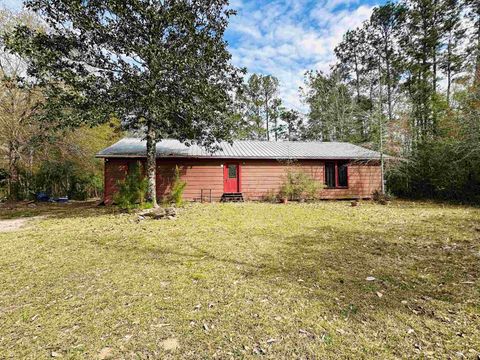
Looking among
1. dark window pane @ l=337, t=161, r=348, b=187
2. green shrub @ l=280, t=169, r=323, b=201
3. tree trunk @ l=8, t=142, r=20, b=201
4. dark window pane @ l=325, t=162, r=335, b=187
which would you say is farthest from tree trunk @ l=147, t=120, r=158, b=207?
dark window pane @ l=337, t=161, r=348, b=187

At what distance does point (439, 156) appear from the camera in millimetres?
13438

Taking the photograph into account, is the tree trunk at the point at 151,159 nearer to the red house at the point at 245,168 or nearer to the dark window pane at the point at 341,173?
the red house at the point at 245,168

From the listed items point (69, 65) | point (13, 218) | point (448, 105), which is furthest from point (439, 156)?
point (13, 218)

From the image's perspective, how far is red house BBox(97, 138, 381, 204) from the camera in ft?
42.7

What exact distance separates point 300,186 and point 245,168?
322 cm

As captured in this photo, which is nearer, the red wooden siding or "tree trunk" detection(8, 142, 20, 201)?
the red wooden siding

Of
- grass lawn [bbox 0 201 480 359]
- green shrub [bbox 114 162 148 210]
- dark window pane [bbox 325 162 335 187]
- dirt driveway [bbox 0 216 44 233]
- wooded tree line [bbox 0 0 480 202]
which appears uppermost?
wooded tree line [bbox 0 0 480 202]

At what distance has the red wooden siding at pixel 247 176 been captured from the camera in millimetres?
12891

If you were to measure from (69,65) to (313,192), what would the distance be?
12.4m

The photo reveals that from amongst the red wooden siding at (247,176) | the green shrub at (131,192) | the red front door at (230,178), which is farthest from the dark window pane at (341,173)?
the green shrub at (131,192)

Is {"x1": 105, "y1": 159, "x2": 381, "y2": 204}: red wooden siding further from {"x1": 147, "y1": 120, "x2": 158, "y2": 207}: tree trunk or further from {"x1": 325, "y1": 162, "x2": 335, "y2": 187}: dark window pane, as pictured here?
{"x1": 147, "y1": 120, "x2": 158, "y2": 207}: tree trunk

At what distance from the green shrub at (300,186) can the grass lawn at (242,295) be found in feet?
23.6

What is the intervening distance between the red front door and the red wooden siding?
222 millimetres

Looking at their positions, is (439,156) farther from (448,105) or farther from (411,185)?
(448,105)
